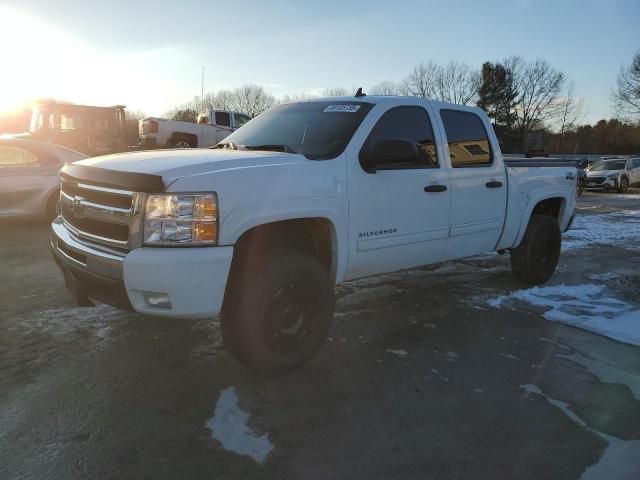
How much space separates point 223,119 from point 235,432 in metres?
20.2

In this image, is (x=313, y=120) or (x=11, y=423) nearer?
(x=11, y=423)

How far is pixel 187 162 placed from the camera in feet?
10.1

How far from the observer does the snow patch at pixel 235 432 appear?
2.49 m

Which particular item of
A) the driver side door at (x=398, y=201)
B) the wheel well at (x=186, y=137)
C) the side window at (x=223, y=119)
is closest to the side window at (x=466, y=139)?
the driver side door at (x=398, y=201)

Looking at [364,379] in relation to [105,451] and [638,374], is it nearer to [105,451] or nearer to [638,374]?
[105,451]

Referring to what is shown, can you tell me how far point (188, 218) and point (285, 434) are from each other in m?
1.27

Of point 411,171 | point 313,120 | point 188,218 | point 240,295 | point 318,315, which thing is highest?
point 313,120

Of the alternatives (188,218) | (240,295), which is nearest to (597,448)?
(240,295)

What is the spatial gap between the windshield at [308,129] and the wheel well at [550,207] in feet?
9.66

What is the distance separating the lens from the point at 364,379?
10.7 feet

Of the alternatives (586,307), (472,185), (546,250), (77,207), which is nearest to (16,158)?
(77,207)

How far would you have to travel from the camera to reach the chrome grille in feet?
9.46

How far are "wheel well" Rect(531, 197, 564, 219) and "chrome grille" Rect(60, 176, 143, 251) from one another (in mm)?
4588

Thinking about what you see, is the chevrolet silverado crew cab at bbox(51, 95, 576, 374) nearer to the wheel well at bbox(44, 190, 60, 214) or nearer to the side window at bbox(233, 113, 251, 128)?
the wheel well at bbox(44, 190, 60, 214)
